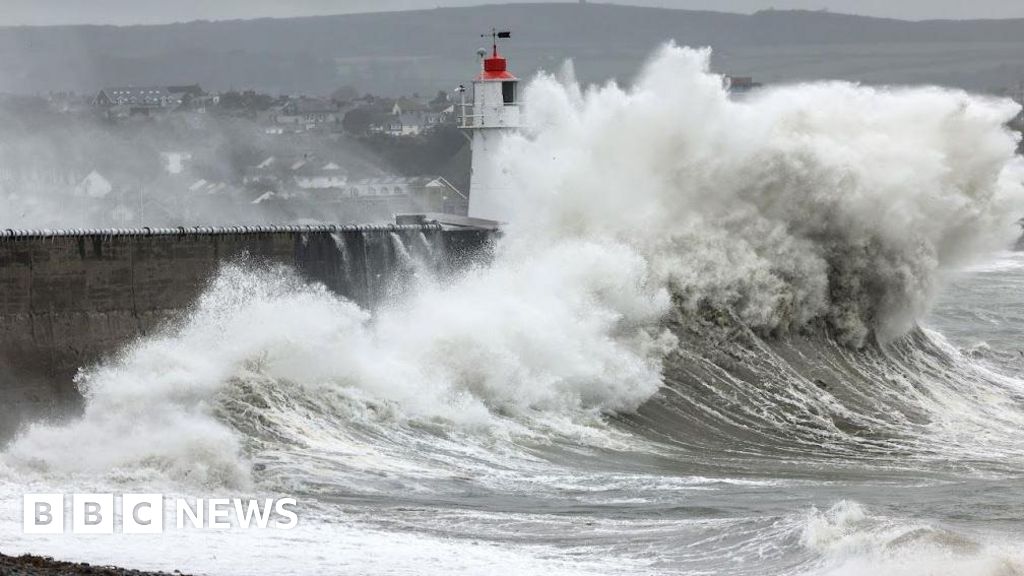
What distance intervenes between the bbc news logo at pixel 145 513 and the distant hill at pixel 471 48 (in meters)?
39.8

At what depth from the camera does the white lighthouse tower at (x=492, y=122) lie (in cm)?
2275

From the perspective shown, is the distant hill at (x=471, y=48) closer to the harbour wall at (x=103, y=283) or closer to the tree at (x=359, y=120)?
the tree at (x=359, y=120)

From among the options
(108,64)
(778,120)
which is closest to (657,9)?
(108,64)

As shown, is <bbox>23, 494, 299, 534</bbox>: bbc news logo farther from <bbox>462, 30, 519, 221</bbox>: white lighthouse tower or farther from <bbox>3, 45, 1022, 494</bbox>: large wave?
<bbox>462, 30, 519, 221</bbox>: white lighthouse tower

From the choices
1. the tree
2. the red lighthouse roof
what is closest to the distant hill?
the tree

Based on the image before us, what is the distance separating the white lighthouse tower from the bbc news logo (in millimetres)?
9336

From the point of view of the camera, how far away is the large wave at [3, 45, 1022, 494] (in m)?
16.6

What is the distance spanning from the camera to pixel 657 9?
12900 cm

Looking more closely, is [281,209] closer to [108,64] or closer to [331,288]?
[331,288]

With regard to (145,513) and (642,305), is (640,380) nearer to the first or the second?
(642,305)

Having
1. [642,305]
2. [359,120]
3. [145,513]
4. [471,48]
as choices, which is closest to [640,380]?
[642,305]

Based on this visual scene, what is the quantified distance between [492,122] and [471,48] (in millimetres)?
105245

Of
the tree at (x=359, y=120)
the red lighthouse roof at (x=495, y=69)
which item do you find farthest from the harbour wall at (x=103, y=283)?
the tree at (x=359, y=120)

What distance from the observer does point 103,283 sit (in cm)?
1758
